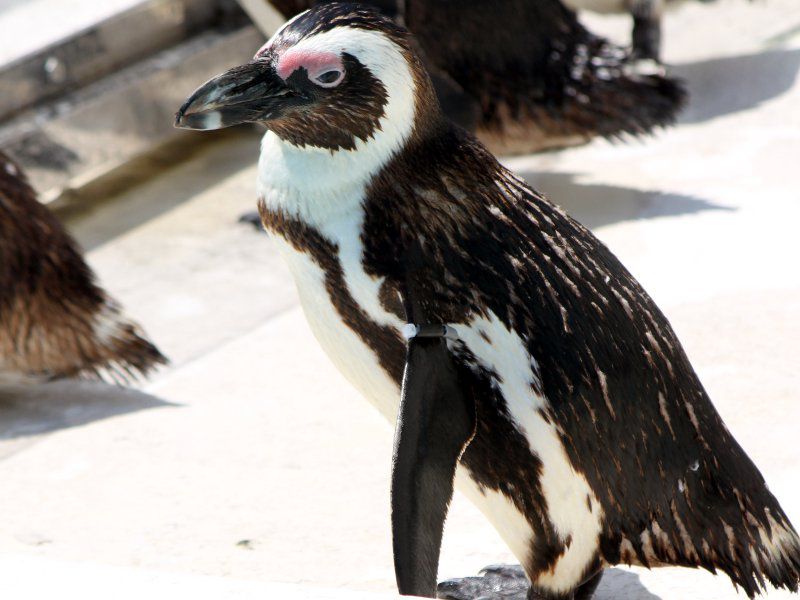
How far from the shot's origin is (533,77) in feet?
12.0

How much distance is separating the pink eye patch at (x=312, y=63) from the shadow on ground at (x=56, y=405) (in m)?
1.30

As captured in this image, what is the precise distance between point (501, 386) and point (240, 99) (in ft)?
1.43

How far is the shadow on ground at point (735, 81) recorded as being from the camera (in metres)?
4.05

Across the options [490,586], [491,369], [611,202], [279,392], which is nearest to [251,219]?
[611,202]

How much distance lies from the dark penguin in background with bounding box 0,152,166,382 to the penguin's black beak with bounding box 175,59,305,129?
4.50 ft

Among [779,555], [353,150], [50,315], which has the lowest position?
[50,315]

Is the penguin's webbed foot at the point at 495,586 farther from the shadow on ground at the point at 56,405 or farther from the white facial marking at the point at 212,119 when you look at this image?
the shadow on ground at the point at 56,405

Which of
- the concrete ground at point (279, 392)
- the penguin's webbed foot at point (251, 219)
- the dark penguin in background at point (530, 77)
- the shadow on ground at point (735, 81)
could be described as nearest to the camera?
the concrete ground at point (279, 392)

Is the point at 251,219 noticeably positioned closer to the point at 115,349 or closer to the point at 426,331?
the point at 115,349

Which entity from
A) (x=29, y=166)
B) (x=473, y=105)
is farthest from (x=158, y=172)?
(x=473, y=105)

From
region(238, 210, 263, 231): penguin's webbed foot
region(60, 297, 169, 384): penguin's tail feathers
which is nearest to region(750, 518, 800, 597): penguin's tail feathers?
region(60, 297, 169, 384): penguin's tail feathers

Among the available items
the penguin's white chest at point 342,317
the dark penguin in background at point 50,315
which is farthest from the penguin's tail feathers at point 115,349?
the penguin's white chest at point 342,317

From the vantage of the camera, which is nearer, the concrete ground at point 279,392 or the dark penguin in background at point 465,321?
the dark penguin in background at point 465,321

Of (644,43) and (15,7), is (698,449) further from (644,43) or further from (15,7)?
(15,7)
